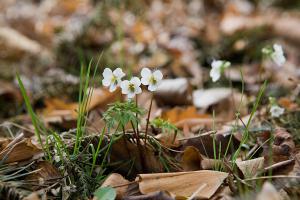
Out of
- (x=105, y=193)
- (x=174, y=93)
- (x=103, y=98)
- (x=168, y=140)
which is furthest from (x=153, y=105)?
(x=105, y=193)

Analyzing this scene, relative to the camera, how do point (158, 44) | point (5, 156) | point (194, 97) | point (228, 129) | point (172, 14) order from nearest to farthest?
point (5, 156) → point (228, 129) → point (194, 97) → point (158, 44) → point (172, 14)

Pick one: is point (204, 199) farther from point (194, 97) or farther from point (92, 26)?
point (92, 26)

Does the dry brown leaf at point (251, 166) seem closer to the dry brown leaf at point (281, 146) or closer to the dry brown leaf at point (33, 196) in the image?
the dry brown leaf at point (281, 146)

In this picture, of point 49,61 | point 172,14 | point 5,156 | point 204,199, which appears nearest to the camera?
point 204,199

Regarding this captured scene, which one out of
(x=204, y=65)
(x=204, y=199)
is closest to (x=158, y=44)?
(x=204, y=65)

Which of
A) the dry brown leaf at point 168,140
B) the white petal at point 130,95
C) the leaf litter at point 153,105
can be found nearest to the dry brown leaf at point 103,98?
the leaf litter at point 153,105

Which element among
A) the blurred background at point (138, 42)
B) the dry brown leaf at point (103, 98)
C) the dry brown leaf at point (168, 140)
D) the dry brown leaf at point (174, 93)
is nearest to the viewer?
the dry brown leaf at point (168, 140)

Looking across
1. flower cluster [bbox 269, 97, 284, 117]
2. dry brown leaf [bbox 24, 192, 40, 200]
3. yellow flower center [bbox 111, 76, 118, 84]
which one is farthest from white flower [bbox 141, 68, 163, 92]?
flower cluster [bbox 269, 97, 284, 117]
